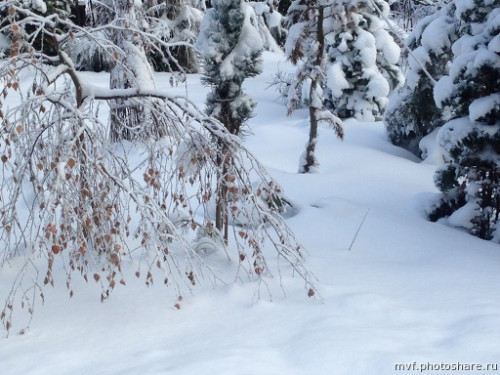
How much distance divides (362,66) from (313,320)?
46.0ft

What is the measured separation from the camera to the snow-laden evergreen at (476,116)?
7.67 meters

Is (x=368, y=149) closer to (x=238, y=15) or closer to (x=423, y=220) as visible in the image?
(x=423, y=220)

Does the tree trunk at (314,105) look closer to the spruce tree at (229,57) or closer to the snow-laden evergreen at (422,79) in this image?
the snow-laden evergreen at (422,79)

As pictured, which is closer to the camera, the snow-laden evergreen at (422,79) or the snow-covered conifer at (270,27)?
the snow-laden evergreen at (422,79)

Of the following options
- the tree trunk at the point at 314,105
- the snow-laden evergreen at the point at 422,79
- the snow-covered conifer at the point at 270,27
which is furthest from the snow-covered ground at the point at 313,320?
the snow-covered conifer at the point at 270,27

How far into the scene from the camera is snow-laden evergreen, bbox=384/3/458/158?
9.79 meters

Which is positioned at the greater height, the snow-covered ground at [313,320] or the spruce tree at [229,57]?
the spruce tree at [229,57]

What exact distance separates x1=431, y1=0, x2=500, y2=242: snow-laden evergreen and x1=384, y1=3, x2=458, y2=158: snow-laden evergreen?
53 centimetres

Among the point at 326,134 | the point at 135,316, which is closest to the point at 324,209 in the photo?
the point at 135,316

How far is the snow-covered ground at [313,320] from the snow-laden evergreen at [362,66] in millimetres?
10173

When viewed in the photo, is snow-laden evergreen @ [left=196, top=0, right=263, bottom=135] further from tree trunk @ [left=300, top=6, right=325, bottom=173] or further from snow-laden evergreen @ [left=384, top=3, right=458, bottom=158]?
tree trunk @ [left=300, top=6, right=325, bottom=173]

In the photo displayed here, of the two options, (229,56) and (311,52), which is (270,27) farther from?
(229,56)

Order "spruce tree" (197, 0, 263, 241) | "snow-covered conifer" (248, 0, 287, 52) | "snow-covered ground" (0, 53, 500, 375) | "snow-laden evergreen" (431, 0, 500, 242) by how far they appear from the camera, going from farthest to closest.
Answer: "snow-covered conifer" (248, 0, 287, 52) → "snow-laden evergreen" (431, 0, 500, 242) → "spruce tree" (197, 0, 263, 241) → "snow-covered ground" (0, 53, 500, 375)

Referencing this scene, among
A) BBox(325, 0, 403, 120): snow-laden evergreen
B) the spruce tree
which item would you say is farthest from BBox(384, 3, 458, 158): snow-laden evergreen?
BBox(325, 0, 403, 120): snow-laden evergreen
